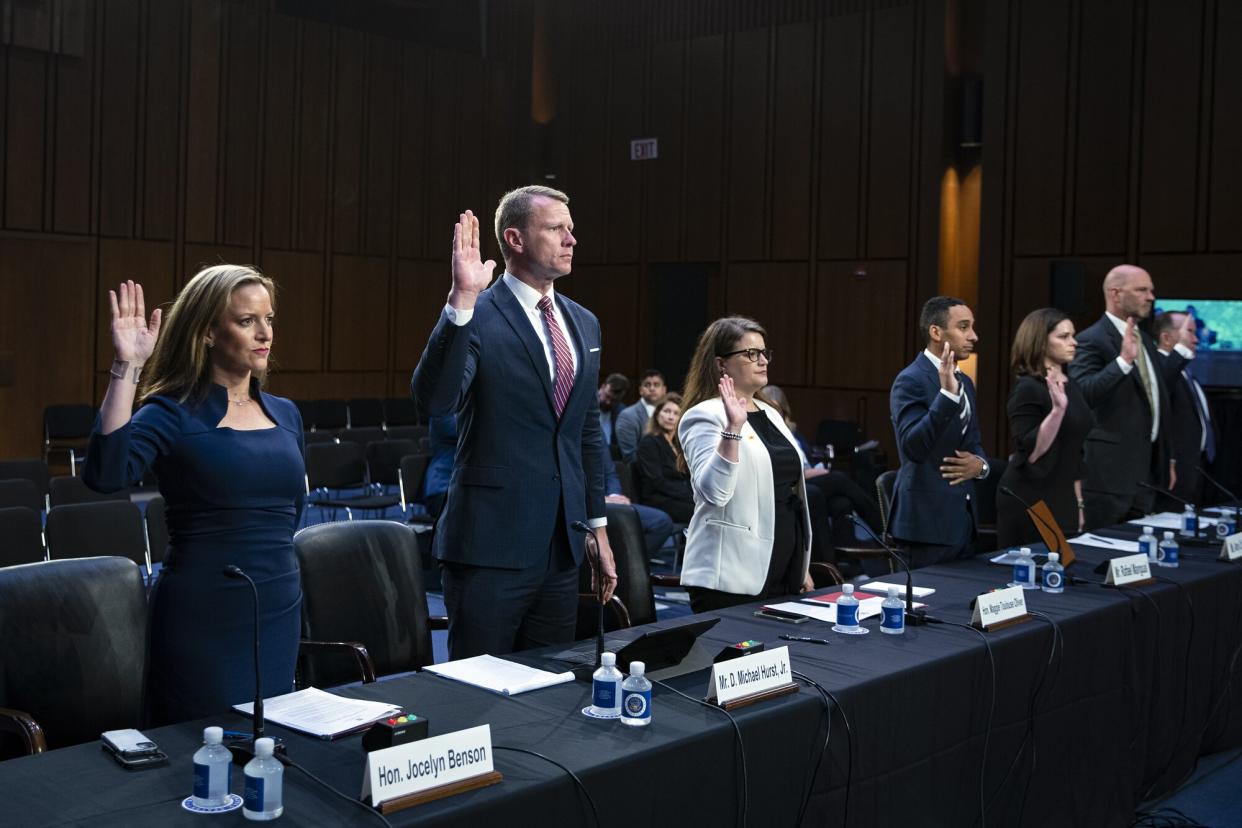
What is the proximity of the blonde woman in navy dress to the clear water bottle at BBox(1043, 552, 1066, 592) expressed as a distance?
7.35ft

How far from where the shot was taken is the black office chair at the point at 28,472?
7254 millimetres

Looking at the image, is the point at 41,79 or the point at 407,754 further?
the point at 41,79

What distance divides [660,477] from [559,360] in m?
4.62

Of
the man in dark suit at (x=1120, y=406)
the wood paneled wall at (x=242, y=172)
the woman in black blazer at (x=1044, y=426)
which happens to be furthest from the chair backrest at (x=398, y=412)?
the woman in black blazer at (x=1044, y=426)

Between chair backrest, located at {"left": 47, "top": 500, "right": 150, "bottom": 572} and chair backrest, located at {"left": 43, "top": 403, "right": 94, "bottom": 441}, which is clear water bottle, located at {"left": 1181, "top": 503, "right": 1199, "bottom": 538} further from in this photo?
chair backrest, located at {"left": 43, "top": 403, "right": 94, "bottom": 441}

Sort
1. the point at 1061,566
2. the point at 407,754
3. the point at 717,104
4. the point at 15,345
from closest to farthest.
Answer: the point at 407,754, the point at 1061,566, the point at 15,345, the point at 717,104

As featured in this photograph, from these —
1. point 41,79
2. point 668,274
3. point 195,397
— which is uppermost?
point 41,79

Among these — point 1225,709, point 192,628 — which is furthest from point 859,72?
point 192,628

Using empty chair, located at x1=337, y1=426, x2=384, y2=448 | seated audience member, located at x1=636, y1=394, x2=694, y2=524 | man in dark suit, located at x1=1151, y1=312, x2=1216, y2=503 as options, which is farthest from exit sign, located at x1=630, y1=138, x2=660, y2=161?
man in dark suit, located at x1=1151, y1=312, x2=1216, y2=503

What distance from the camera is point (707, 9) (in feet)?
44.3

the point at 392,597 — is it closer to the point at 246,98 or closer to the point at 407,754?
the point at 407,754

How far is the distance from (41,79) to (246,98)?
2078 millimetres

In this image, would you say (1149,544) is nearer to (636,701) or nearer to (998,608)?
→ (998,608)

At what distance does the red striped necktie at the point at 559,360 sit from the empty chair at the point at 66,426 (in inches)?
329
